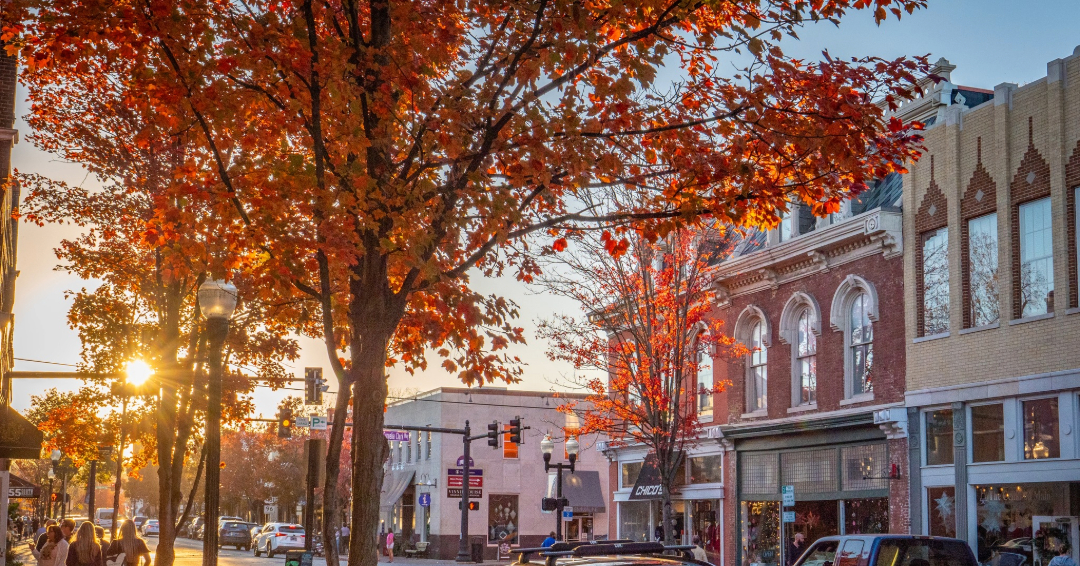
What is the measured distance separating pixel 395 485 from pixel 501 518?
909 cm

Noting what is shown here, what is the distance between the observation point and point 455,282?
41.5 ft

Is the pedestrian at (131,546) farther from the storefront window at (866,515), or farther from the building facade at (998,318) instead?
the building facade at (998,318)

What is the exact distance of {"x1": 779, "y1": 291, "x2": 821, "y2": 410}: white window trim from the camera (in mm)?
31222

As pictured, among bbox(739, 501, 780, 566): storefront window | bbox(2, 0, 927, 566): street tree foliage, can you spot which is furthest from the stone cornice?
bbox(2, 0, 927, 566): street tree foliage

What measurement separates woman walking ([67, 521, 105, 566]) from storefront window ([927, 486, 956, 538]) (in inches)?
690

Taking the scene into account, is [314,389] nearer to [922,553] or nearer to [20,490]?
[20,490]

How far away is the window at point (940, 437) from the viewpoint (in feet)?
84.3

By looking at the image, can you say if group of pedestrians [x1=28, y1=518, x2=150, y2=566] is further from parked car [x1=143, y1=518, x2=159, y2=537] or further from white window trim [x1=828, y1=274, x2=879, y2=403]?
parked car [x1=143, y1=518, x2=159, y2=537]

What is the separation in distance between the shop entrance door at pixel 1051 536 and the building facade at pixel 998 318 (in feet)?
0.11

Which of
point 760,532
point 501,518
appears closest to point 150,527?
point 501,518

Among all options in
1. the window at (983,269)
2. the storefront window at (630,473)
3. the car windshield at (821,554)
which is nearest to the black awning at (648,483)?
the storefront window at (630,473)

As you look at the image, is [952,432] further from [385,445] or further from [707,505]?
[385,445]

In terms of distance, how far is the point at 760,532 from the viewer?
3306 cm

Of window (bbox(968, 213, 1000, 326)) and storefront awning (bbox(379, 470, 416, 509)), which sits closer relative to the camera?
window (bbox(968, 213, 1000, 326))
